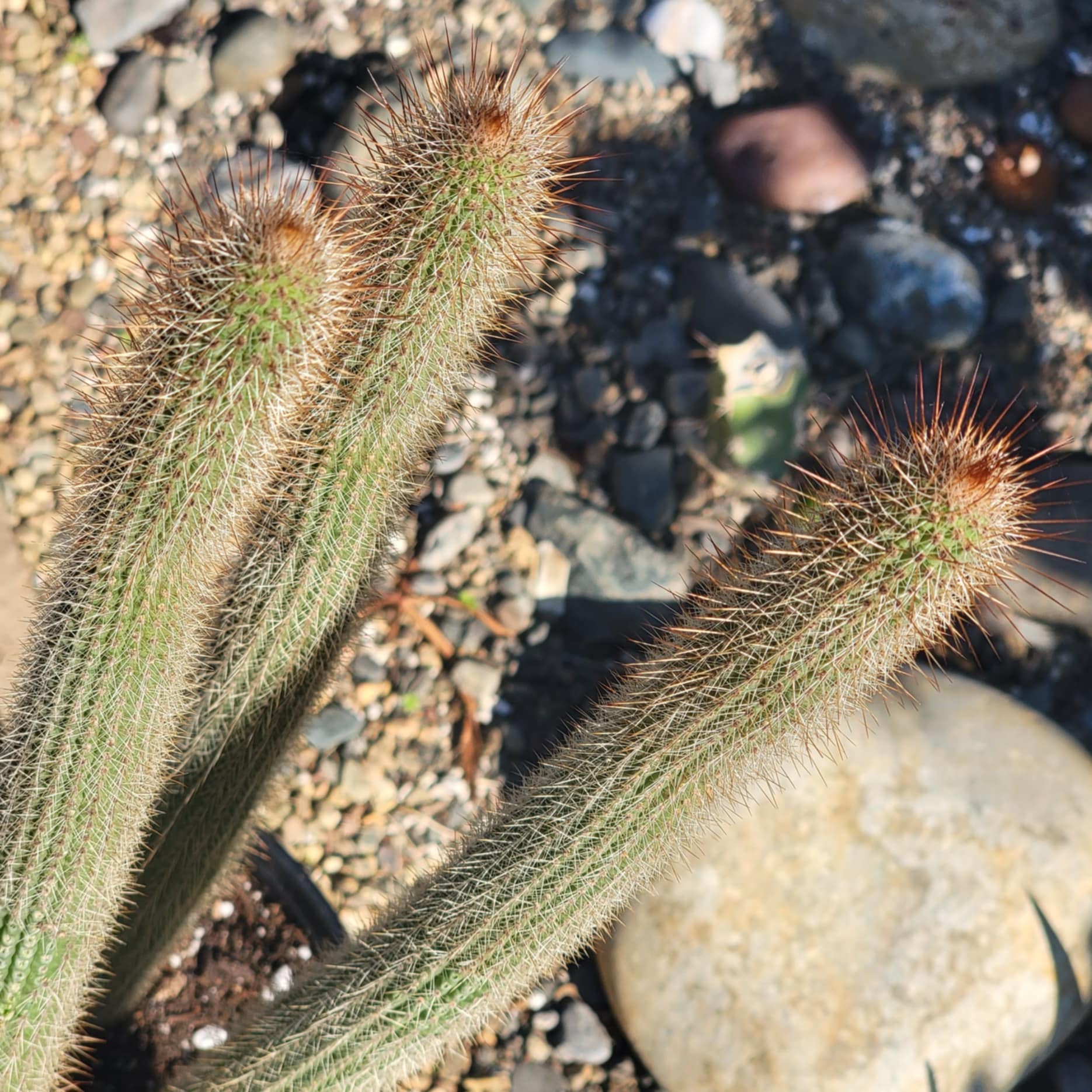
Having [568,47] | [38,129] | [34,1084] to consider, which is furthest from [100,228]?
[34,1084]

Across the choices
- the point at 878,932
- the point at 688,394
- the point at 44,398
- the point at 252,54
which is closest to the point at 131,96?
the point at 252,54

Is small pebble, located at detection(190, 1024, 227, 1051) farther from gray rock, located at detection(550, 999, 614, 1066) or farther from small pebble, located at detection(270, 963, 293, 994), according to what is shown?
gray rock, located at detection(550, 999, 614, 1066)

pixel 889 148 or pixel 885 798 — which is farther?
pixel 889 148

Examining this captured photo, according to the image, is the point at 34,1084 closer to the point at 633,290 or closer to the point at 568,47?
the point at 633,290

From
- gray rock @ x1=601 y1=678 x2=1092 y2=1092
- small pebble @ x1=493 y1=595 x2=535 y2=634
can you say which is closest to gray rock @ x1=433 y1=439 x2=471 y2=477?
small pebble @ x1=493 y1=595 x2=535 y2=634

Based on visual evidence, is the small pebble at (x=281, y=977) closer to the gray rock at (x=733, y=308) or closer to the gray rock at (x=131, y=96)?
the gray rock at (x=733, y=308)

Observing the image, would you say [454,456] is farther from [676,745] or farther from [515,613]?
A: [676,745]
